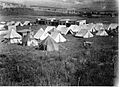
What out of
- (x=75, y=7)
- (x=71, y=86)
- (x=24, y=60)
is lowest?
(x=71, y=86)

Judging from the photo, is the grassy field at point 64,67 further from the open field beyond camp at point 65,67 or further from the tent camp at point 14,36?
the tent camp at point 14,36

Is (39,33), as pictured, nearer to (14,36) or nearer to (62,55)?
(14,36)

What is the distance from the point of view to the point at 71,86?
12.0 feet

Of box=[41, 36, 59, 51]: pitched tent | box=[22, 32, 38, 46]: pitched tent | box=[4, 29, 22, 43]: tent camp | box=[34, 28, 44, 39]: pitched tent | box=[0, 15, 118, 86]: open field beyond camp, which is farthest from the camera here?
box=[4, 29, 22, 43]: tent camp

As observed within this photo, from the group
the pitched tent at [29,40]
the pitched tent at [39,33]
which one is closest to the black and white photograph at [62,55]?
the pitched tent at [39,33]

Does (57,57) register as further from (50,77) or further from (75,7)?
(75,7)

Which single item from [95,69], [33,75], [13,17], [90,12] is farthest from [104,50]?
[13,17]

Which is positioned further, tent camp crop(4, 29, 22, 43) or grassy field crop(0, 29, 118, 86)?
tent camp crop(4, 29, 22, 43)

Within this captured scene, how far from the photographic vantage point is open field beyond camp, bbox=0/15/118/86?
3740mm

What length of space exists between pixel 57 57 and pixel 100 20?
139 cm

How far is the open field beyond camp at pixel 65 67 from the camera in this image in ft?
12.3

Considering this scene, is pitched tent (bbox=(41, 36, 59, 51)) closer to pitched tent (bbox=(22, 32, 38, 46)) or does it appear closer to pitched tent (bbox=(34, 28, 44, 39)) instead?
pitched tent (bbox=(34, 28, 44, 39))

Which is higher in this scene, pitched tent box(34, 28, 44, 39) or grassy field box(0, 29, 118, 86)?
pitched tent box(34, 28, 44, 39)

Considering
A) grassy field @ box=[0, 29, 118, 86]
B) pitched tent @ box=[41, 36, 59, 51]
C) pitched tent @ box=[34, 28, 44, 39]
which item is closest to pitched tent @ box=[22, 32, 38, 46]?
pitched tent @ box=[34, 28, 44, 39]
